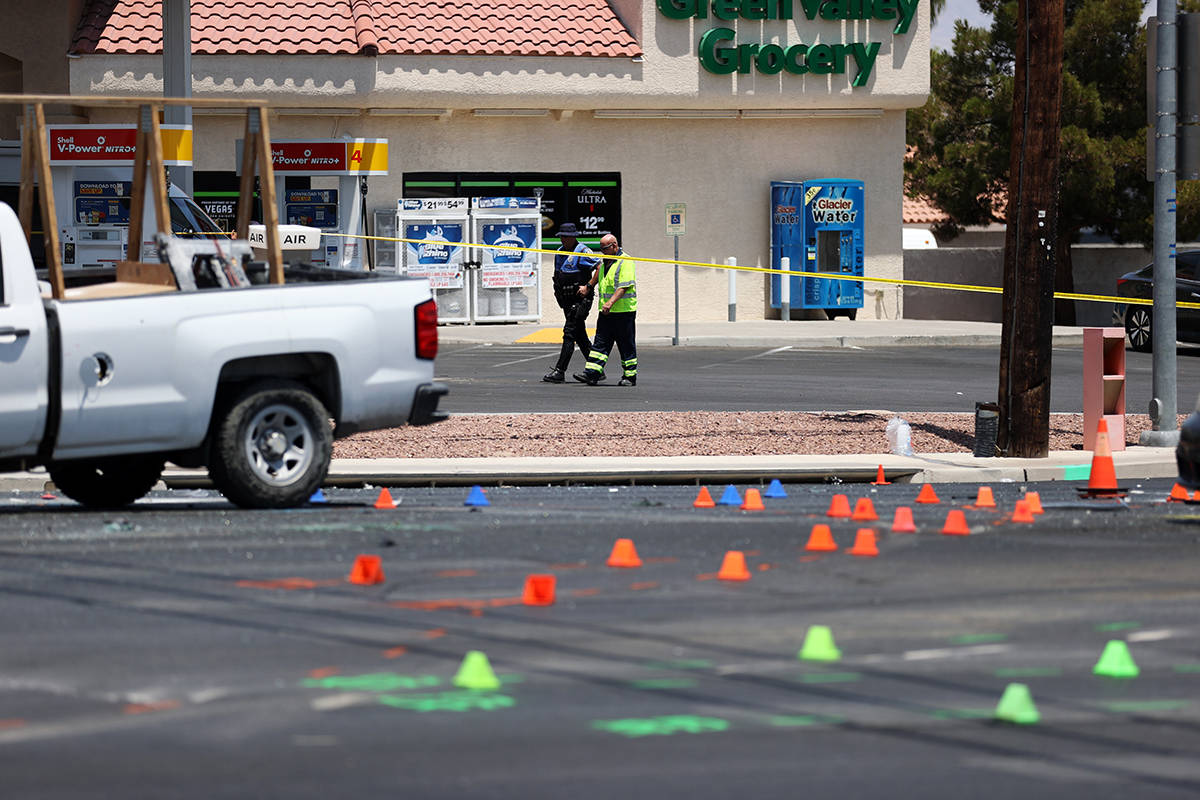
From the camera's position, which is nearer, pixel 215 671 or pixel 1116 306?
pixel 215 671

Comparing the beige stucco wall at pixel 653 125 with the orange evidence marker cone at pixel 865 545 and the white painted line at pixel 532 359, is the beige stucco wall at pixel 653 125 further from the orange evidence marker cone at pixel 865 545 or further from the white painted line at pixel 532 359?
the orange evidence marker cone at pixel 865 545

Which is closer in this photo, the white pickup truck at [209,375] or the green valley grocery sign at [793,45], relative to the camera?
the white pickup truck at [209,375]

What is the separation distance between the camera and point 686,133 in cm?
3391

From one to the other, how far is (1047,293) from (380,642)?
9.81m

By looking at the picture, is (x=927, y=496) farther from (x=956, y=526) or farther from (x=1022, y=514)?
(x=956, y=526)

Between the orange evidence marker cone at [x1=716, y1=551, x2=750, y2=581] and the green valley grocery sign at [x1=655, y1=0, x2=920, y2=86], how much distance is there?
2540cm

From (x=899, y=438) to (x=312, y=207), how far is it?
1748cm

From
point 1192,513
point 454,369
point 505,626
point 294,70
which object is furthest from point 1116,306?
point 505,626

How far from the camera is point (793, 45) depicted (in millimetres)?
33375

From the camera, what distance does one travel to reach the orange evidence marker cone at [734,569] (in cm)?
854

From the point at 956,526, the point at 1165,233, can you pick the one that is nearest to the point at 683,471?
the point at 956,526

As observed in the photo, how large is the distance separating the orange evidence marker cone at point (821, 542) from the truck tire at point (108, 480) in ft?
13.4

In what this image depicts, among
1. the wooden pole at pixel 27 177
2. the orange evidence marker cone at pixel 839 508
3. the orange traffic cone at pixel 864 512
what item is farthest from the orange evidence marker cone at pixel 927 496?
the wooden pole at pixel 27 177

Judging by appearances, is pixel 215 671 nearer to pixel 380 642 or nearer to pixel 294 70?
pixel 380 642
